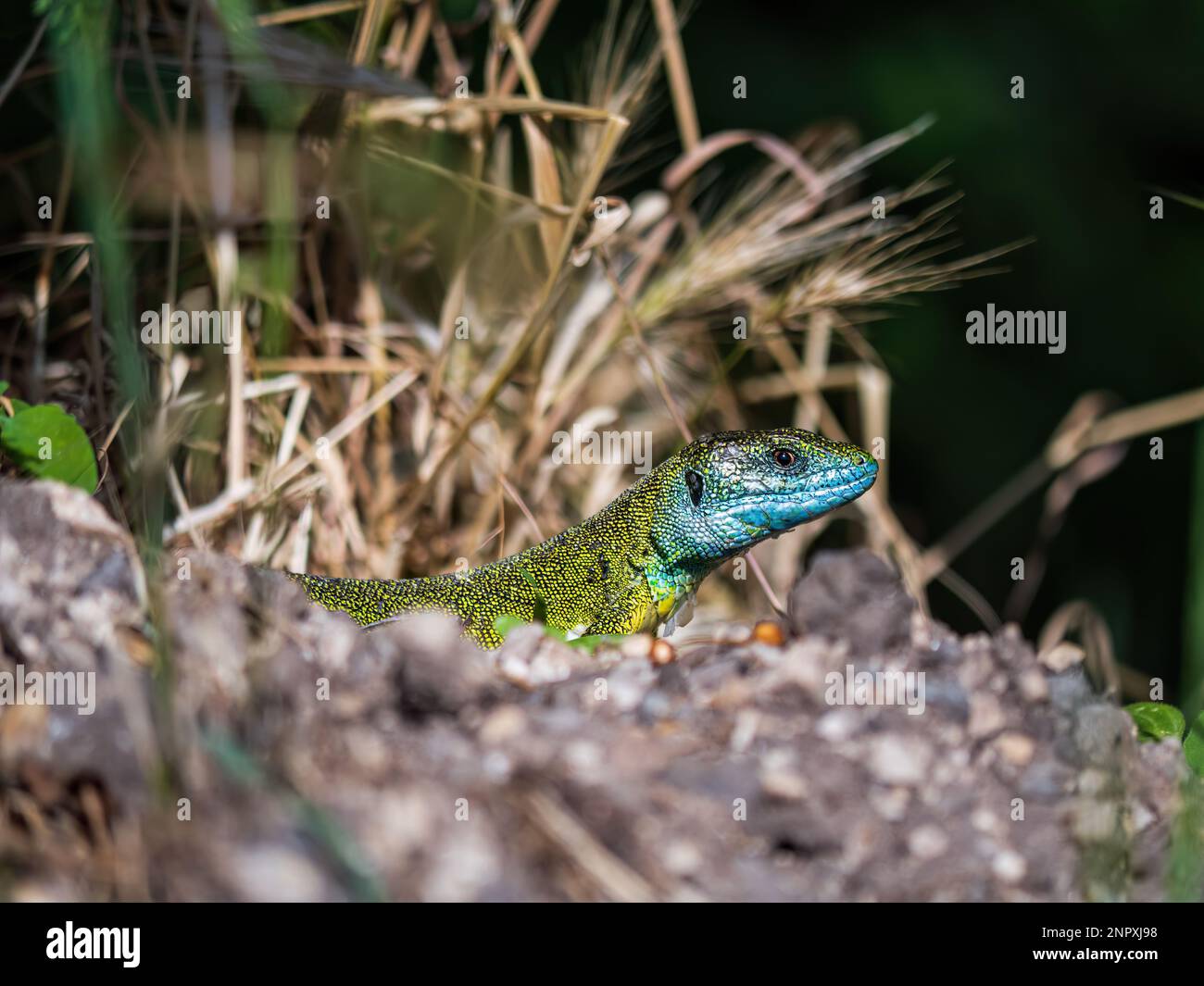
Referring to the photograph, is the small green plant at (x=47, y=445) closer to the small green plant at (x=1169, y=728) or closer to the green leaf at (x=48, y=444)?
the green leaf at (x=48, y=444)

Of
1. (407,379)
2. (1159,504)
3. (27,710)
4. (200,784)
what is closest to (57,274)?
(407,379)

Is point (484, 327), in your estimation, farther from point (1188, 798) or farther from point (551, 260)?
point (1188, 798)

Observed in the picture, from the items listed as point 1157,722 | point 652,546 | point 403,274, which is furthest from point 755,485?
point 403,274

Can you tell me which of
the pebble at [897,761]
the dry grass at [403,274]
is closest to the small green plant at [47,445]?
the dry grass at [403,274]

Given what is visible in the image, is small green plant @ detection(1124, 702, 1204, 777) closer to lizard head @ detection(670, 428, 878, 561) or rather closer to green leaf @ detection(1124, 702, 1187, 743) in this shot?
green leaf @ detection(1124, 702, 1187, 743)

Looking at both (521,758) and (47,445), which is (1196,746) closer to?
(521,758)

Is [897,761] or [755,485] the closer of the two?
[897,761]
